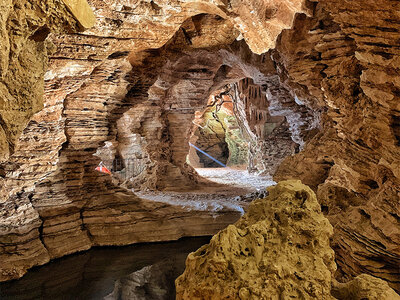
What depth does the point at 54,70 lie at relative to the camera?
5.71m

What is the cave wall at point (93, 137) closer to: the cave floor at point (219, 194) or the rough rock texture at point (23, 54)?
the cave floor at point (219, 194)

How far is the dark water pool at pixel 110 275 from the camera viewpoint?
19.4 ft

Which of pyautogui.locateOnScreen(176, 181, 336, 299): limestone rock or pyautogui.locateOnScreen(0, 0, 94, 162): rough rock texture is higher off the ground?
pyautogui.locateOnScreen(0, 0, 94, 162): rough rock texture

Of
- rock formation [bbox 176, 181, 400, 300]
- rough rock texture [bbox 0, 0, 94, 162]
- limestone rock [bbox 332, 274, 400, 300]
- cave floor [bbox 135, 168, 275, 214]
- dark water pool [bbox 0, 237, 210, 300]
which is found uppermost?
rough rock texture [bbox 0, 0, 94, 162]

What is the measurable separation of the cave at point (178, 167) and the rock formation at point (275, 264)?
10mm

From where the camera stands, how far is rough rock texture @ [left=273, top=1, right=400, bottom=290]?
3525mm

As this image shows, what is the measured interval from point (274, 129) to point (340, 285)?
495 inches

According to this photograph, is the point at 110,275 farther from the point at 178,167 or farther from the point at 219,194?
the point at 178,167

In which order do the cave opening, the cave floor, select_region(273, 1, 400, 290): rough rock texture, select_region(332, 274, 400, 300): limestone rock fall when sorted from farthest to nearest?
1. the cave opening
2. the cave floor
3. select_region(273, 1, 400, 290): rough rock texture
4. select_region(332, 274, 400, 300): limestone rock

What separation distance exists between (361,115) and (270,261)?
11.6ft

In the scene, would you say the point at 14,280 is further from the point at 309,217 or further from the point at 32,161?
the point at 309,217

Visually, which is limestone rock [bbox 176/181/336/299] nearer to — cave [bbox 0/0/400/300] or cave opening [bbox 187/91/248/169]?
cave [bbox 0/0/400/300]

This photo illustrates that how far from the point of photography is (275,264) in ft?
6.64

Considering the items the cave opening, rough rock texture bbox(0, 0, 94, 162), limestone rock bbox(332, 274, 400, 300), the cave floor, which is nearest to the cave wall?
the cave floor
